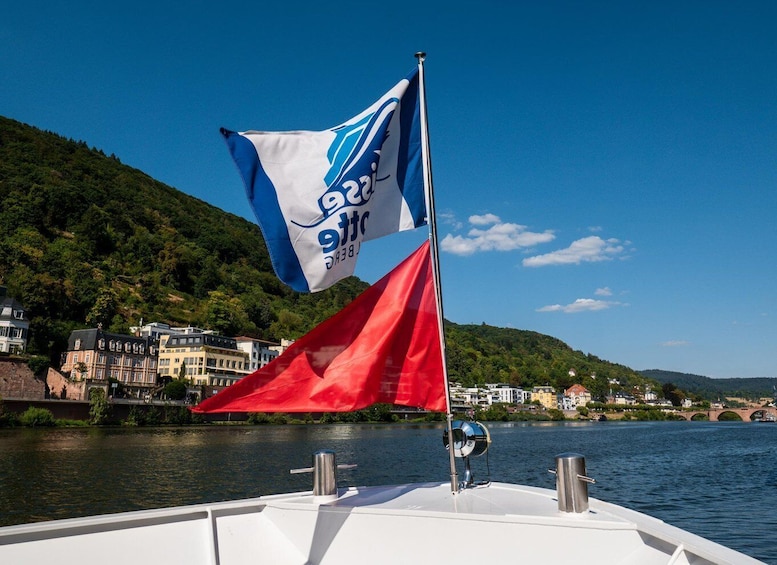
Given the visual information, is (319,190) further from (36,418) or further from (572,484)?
(36,418)

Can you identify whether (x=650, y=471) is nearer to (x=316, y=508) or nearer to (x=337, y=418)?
(x=316, y=508)

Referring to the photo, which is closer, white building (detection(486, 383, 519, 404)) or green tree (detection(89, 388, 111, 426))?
green tree (detection(89, 388, 111, 426))

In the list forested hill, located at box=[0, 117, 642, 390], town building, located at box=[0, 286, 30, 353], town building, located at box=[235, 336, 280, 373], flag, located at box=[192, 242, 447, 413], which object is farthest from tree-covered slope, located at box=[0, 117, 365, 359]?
flag, located at box=[192, 242, 447, 413]

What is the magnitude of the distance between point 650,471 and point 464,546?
1281 inches

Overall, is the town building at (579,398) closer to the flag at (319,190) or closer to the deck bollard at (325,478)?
the deck bollard at (325,478)

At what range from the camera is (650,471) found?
32.9 m

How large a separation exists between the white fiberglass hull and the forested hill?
8765cm

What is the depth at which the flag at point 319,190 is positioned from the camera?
5004mm

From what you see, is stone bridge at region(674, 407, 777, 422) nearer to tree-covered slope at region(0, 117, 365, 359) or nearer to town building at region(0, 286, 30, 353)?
tree-covered slope at region(0, 117, 365, 359)

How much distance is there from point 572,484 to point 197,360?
93.8 meters

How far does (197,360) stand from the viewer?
92.8 m

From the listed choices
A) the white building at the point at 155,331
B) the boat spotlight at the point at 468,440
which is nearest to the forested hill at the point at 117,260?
the white building at the point at 155,331

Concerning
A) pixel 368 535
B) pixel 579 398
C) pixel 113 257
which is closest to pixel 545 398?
pixel 579 398

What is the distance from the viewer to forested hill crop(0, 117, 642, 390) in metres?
99.2
